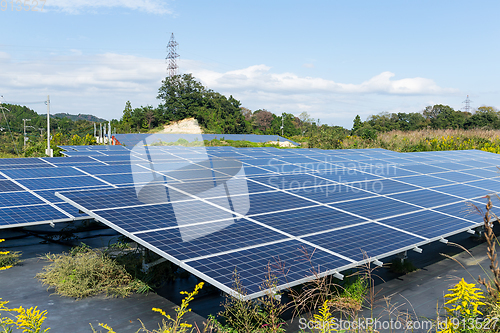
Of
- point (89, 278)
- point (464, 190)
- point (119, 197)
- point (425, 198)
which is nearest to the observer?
point (89, 278)

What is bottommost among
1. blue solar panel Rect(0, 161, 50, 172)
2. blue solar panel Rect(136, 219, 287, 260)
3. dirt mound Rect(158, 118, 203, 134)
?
blue solar panel Rect(136, 219, 287, 260)

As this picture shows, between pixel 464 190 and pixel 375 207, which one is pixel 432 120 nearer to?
pixel 464 190

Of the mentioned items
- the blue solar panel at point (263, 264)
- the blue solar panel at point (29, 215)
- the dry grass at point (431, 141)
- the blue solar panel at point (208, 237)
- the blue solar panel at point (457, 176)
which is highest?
the dry grass at point (431, 141)

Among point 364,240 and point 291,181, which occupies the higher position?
point 291,181

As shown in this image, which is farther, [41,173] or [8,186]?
[41,173]

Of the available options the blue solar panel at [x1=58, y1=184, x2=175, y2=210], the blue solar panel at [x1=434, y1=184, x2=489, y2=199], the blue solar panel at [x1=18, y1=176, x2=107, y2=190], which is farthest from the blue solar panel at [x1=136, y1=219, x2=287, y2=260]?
the blue solar panel at [x1=434, y1=184, x2=489, y2=199]

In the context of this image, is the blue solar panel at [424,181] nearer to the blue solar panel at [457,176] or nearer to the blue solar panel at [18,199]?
the blue solar panel at [457,176]

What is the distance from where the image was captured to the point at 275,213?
409 inches

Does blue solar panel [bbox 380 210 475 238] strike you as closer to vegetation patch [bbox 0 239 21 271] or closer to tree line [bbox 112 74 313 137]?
vegetation patch [bbox 0 239 21 271]

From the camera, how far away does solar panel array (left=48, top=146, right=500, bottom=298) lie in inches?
295

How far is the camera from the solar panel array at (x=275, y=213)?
7.48m

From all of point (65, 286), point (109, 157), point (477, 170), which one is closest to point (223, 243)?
point (65, 286)

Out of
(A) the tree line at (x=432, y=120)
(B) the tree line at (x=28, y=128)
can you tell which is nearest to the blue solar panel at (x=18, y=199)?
(A) the tree line at (x=432, y=120)

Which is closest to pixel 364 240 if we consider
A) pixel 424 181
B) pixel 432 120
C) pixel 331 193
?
pixel 331 193
